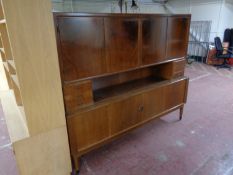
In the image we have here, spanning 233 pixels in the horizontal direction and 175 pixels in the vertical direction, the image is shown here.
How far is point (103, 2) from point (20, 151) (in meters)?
6.27

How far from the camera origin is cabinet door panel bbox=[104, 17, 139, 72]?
1.61 metres

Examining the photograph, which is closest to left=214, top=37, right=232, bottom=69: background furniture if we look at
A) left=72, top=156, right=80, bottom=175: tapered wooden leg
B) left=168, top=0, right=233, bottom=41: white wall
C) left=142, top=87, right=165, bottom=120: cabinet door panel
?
left=168, top=0, right=233, bottom=41: white wall

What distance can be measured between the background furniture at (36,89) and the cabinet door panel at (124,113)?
53 centimetres

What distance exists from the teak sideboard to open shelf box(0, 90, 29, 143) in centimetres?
39

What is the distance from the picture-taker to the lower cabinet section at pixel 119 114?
5.44 feet

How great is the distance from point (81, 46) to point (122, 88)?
0.82 m

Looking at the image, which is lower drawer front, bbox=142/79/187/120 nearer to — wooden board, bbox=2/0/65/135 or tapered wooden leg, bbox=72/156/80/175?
tapered wooden leg, bbox=72/156/80/175

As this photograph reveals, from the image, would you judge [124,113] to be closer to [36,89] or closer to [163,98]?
[163,98]

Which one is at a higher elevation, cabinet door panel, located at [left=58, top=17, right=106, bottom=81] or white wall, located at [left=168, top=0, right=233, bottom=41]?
white wall, located at [left=168, top=0, right=233, bottom=41]

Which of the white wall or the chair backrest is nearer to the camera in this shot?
the chair backrest

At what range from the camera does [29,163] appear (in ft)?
4.81

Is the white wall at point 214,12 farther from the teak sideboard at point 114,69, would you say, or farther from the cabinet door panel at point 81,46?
the cabinet door panel at point 81,46

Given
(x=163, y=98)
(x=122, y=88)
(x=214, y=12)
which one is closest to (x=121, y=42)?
(x=122, y=88)

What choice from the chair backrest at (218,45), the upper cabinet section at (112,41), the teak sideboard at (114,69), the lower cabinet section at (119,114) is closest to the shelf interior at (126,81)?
the teak sideboard at (114,69)
